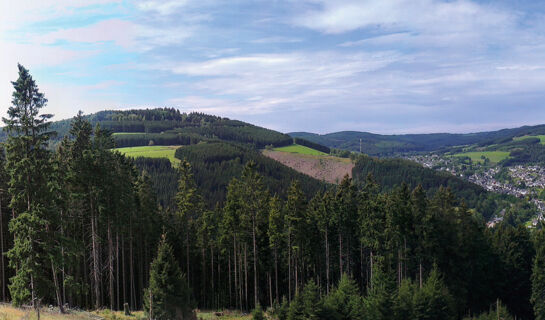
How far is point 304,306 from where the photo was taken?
36.7m

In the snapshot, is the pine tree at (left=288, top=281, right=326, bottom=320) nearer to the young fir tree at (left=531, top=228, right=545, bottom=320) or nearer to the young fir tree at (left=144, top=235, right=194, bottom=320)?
the young fir tree at (left=144, top=235, right=194, bottom=320)

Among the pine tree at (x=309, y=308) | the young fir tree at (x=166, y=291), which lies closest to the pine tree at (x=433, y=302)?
the pine tree at (x=309, y=308)

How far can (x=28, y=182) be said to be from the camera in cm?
2447

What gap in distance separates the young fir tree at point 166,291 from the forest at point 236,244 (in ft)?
0.37

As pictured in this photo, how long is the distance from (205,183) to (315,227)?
390 ft

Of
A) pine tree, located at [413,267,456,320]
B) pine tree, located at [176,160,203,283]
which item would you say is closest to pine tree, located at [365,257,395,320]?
pine tree, located at [413,267,456,320]

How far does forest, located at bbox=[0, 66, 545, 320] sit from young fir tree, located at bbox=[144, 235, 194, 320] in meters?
0.11

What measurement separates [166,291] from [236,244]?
20.7 m

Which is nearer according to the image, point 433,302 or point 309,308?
point 309,308

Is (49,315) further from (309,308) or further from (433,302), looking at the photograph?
(433,302)

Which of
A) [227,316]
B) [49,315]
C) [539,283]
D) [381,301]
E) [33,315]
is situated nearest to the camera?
[33,315]

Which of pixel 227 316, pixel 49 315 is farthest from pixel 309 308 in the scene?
pixel 49 315

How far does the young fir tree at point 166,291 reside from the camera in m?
32.2

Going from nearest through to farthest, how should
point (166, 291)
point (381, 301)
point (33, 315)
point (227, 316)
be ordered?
point (33, 315) → point (166, 291) → point (381, 301) → point (227, 316)
